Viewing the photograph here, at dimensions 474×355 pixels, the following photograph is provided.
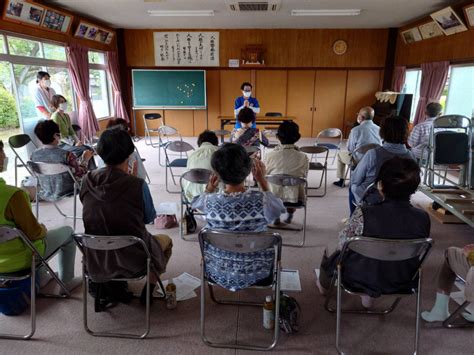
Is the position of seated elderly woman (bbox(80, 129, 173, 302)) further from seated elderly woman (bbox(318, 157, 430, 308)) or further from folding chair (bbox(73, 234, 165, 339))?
seated elderly woman (bbox(318, 157, 430, 308))

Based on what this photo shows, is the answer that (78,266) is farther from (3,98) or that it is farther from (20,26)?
(20,26)

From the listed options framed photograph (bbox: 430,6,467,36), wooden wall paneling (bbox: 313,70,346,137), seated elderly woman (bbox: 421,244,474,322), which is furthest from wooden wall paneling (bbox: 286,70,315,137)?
seated elderly woman (bbox: 421,244,474,322)

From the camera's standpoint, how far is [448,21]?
5.71 metres

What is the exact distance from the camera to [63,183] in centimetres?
334

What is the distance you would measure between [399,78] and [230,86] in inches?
161

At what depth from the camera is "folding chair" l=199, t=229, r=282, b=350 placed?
1.65m

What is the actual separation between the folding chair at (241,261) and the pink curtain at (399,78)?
297 inches

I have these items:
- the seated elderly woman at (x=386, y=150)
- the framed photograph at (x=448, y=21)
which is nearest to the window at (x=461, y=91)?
the framed photograph at (x=448, y=21)

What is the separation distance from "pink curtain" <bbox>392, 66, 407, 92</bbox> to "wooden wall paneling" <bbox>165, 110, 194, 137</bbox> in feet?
16.7

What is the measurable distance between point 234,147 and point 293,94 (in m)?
7.50

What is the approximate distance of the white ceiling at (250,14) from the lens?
18.5ft

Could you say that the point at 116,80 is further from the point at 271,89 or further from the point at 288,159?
the point at 288,159

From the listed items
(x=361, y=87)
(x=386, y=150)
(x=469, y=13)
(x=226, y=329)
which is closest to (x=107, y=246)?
(x=226, y=329)

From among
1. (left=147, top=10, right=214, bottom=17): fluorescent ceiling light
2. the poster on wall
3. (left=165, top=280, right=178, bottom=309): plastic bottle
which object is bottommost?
(left=165, top=280, right=178, bottom=309): plastic bottle
